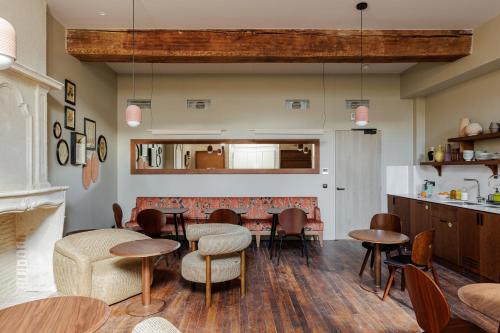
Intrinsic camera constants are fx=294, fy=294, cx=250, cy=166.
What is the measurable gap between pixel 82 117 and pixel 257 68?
3214 millimetres

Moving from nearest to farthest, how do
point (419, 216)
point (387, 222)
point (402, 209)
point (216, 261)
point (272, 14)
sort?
point (216, 261)
point (272, 14)
point (387, 222)
point (419, 216)
point (402, 209)

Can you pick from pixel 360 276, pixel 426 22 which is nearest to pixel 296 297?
pixel 360 276

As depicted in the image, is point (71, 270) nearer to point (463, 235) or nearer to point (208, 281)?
point (208, 281)

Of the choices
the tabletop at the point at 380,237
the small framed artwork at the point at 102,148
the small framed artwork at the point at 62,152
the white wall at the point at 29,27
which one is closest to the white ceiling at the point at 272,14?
the white wall at the point at 29,27

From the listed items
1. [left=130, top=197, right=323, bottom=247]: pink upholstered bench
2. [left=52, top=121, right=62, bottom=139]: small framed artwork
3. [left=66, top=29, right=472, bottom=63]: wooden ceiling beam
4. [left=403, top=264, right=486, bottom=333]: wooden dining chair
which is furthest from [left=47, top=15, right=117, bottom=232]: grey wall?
[left=403, top=264, right=486, bottom=333]: wooden dining chair

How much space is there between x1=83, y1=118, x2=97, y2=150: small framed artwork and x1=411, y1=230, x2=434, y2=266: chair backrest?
4.90 metres

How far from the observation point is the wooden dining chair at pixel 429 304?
1.60 metres

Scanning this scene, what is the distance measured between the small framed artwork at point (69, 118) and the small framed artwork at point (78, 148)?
126 mm

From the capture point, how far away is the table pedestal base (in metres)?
2.94

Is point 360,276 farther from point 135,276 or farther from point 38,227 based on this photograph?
point 38,227

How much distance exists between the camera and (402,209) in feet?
17.7

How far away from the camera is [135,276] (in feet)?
11.0

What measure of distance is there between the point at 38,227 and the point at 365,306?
12.2 ft

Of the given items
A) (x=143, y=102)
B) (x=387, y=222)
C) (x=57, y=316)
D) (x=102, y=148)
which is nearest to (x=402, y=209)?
(x=387, y=222)
